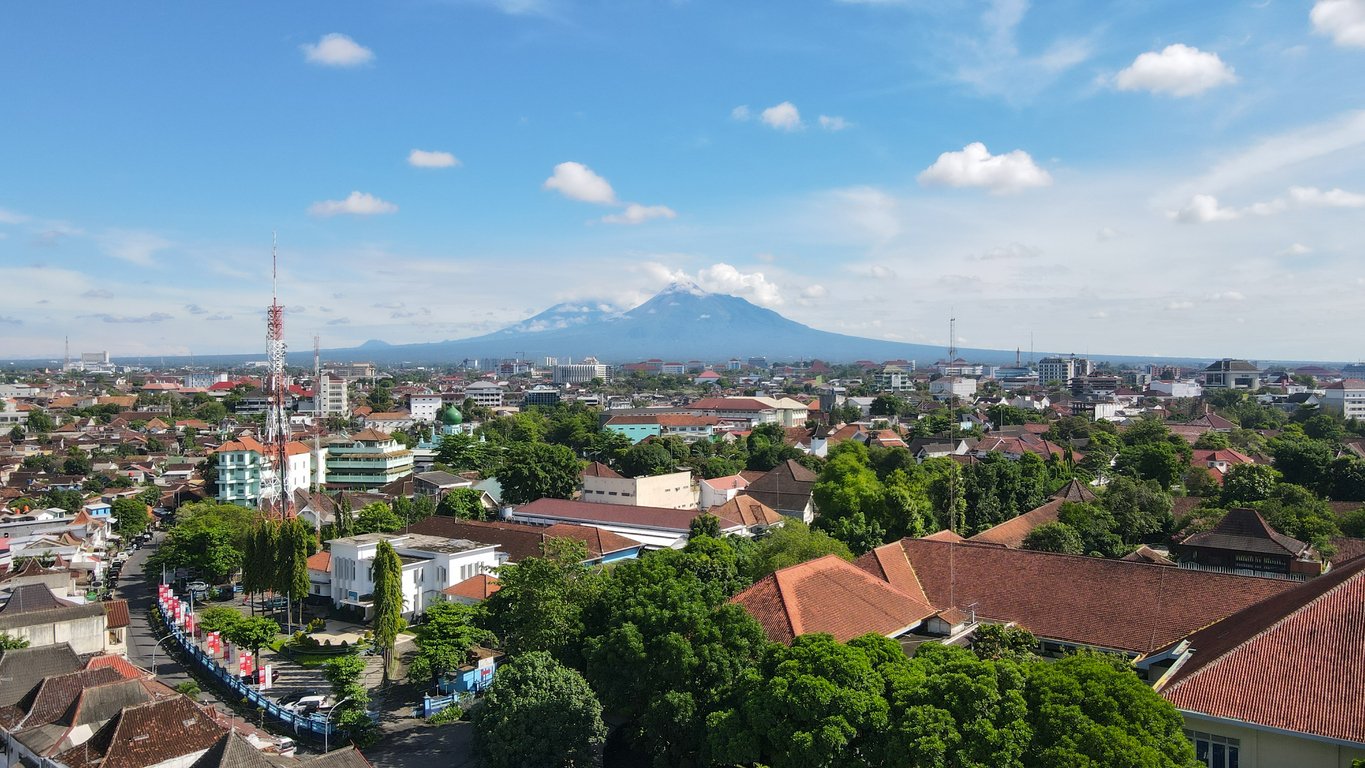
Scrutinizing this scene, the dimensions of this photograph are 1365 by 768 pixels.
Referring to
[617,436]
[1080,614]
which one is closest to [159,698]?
[1080,614]

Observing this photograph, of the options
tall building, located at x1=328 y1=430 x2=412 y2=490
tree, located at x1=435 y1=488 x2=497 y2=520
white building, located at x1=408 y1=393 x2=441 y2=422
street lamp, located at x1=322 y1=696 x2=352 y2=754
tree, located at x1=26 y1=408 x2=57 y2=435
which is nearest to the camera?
street lamp, located at x1=322 y1=696 x2=352 y2=754

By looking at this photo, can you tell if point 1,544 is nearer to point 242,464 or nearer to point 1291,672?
point 242,464

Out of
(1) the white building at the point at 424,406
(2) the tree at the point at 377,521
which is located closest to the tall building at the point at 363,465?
(2) the tree at the point at 377,521

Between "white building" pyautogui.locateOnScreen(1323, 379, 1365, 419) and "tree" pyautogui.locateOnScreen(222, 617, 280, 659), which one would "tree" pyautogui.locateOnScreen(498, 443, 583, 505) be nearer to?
"tree" pyautogui.locateOnScreen(222, 617, 280, 659)

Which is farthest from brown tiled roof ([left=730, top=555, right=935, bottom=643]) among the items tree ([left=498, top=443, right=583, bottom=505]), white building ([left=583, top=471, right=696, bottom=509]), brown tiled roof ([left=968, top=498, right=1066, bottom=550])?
tree ([left=498, top=443, right=583, bottom=505])

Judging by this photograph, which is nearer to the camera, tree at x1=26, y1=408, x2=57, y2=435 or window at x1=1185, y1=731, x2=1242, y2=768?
window at x1=1185, y1=731, x2=1242, y2=768

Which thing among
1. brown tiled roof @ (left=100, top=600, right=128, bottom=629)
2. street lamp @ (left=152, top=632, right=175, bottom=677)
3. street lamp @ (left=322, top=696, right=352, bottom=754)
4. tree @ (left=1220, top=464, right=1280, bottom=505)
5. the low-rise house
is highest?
tree @ (left=1220, top=464, right=1280, bottom=505)

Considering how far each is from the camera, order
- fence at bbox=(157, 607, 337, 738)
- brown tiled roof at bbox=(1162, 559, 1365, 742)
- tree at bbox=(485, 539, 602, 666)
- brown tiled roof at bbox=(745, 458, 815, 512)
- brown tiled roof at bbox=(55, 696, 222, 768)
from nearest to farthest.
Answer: brown tiled roof at bbox=(1162, 559, 1365, 742), brown tiled roof at bbox=(55, 696, 222, 768), tree at bbox=(485, 539, 602, 666), fence at bbox=(157, 607, 337, 738), brown tiled roof at bbox=(745, 458, 815, 512)
